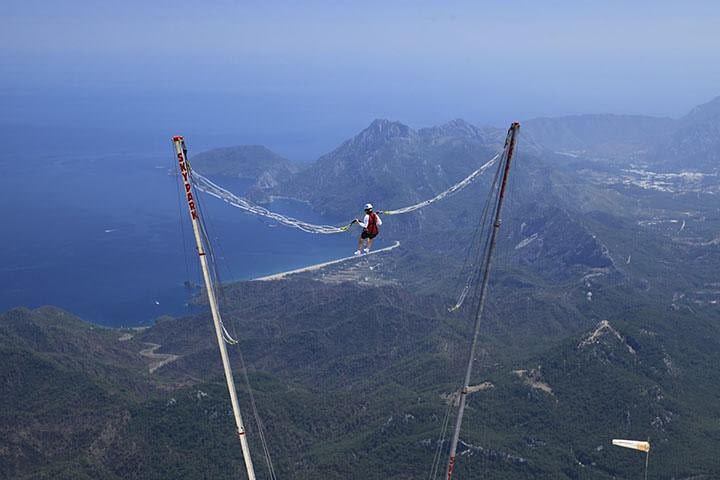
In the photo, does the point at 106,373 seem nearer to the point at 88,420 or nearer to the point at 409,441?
the point at 88,420

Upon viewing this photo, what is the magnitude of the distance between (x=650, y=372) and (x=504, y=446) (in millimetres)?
46883

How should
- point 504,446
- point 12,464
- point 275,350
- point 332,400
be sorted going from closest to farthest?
point 12,464 → point 504,446 → point 332,400 → point 275,350

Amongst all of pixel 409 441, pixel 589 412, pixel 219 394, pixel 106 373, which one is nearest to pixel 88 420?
pixel 219 394

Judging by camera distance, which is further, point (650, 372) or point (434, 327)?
point (434, 327)

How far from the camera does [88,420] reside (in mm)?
129625

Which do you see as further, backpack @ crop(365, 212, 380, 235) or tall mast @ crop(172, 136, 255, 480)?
backpack @ crop(365, 212, 380, 235)

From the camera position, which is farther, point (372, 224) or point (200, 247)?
point (372, 224)

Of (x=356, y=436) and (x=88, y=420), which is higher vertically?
(x=88, y=420)

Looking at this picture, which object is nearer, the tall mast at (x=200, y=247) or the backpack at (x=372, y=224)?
the tall mast at (x=200, y=247)

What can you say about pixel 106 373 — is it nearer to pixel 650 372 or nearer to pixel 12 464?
pixel 12 464

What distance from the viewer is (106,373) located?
6678 inches

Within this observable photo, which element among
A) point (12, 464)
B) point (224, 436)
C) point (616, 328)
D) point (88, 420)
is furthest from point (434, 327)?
point (12, 464)

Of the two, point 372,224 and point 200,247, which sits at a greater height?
point 372,224

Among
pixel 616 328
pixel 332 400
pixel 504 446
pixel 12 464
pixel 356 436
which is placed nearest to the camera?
pixel 12 464
